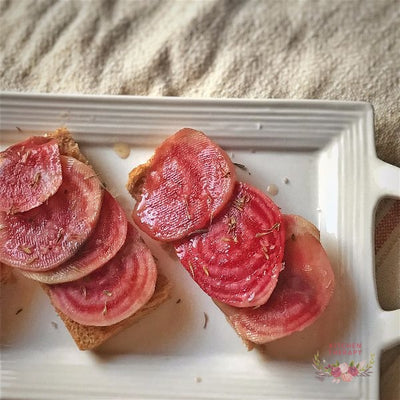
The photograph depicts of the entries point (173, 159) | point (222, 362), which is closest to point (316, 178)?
point (173, 159)

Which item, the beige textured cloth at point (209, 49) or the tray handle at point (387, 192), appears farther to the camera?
the beige textured cloth at point (209, 49)

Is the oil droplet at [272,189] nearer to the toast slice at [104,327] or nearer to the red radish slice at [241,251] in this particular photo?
the red radish slice at [241,251]

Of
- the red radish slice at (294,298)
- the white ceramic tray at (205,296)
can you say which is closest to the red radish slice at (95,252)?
the white ceramic tray at (205,296)

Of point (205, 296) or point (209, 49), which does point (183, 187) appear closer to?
point (205, 296)

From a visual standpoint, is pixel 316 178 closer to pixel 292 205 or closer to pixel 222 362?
pixel 292 205

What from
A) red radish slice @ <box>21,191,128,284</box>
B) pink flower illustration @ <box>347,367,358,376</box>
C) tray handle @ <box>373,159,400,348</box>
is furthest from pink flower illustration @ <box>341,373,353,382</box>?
red radish slice @ <box>21,191,128,284</box>

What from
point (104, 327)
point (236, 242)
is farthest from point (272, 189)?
point (104, 327)

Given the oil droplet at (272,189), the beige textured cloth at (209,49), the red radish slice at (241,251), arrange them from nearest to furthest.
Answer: the red radish slice at (241,251) → the oil droplet at (272,189) → the beige textured cloth at (209,49)

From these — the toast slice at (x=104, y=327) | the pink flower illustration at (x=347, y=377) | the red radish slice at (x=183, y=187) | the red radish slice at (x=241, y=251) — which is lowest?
the pink flower illustration at (x=347, y=377)
